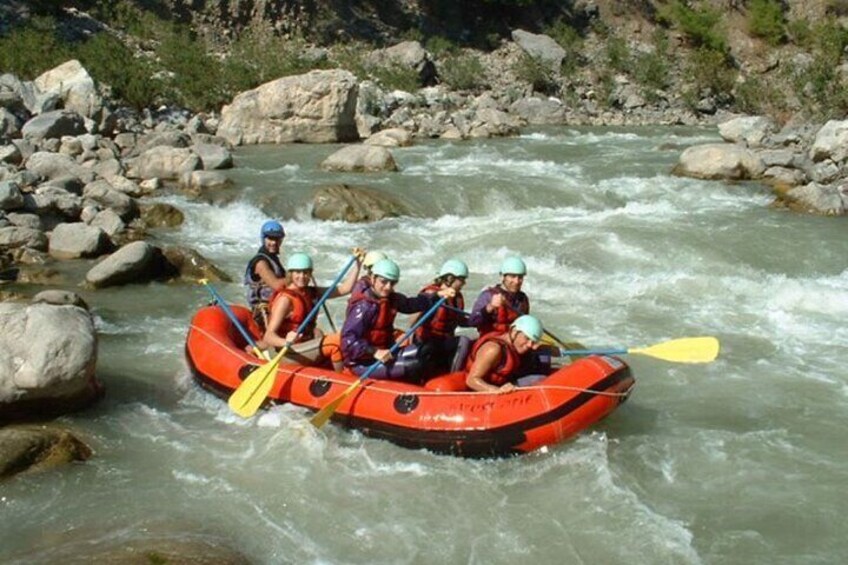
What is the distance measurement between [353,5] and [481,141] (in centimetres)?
1451

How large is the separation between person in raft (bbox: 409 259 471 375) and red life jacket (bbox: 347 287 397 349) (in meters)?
0.19

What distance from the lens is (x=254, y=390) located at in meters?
5.50

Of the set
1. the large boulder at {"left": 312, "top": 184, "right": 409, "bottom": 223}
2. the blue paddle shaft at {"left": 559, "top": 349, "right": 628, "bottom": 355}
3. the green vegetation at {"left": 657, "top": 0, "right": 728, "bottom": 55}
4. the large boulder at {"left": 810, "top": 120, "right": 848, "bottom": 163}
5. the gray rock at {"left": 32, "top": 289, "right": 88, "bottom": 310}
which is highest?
the green vegetation at {"left": 657, "top": 0, "right": 728, "bottom": 55}

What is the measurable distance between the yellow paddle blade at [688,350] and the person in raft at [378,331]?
4.69 feet

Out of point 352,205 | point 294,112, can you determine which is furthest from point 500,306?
point 294,112

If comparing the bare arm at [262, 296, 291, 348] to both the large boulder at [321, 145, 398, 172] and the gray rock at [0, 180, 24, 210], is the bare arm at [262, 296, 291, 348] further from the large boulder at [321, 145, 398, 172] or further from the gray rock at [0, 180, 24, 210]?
the large boulder at [321, 145, 398, 172]

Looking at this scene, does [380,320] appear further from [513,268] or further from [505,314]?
[513,268]

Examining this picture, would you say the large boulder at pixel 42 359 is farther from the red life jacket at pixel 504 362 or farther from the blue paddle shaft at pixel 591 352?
the blue paddle shaft at pixel 591 352

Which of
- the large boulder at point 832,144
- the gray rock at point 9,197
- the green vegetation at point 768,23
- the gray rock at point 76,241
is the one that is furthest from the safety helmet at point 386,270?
the green vegetation at point 768,23

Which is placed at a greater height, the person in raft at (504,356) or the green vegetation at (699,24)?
the green vegetation at (699,24)

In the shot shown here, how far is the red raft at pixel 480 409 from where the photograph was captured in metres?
5.07

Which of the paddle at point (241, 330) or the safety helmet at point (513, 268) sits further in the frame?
the paddle at point (241, 330)

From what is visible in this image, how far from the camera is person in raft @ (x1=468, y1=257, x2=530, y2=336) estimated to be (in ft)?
19.0

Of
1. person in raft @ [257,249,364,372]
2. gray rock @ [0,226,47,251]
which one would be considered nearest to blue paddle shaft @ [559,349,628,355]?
person in raft @ [257,249,364,372]
